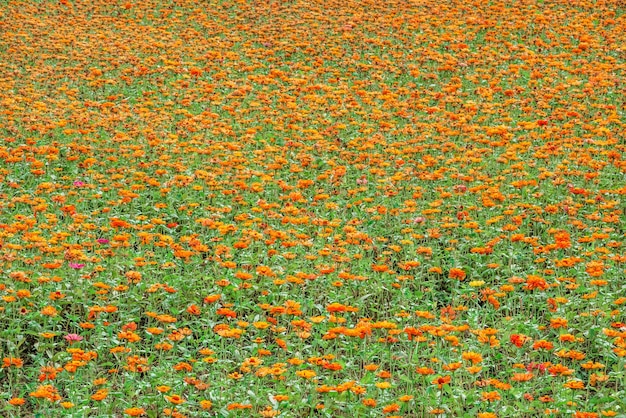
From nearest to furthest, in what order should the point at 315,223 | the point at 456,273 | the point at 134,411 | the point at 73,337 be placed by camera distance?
the point at 134,411 < the point at 73,337 < the point at 456,273 < the point at 315,223

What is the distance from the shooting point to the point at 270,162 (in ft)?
25.2

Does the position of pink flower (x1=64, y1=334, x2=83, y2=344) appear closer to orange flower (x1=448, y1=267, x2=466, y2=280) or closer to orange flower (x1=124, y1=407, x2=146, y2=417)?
orange flower (x1=124, y1=407, x2=146, y2=417)

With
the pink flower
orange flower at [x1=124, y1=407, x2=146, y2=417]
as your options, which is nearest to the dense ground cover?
the pink flower

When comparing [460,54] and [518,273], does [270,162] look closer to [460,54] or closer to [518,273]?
[518,273]

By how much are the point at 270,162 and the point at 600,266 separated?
10.00ft

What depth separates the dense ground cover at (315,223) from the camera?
15.9ft

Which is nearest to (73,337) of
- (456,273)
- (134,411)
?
(134,411)

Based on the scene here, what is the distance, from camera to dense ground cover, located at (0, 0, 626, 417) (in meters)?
4.84

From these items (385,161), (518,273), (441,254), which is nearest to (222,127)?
(385,161)

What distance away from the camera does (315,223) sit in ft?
21.2

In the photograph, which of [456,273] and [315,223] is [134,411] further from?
[315,223]

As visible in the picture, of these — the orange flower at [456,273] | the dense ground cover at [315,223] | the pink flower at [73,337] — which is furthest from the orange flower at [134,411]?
the orange flower at [456,273]

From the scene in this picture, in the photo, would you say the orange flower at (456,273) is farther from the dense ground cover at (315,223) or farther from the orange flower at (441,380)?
the orange flower at (441,380)

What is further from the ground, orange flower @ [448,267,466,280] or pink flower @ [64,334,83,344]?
orange flower @ [448,267,466,280]
